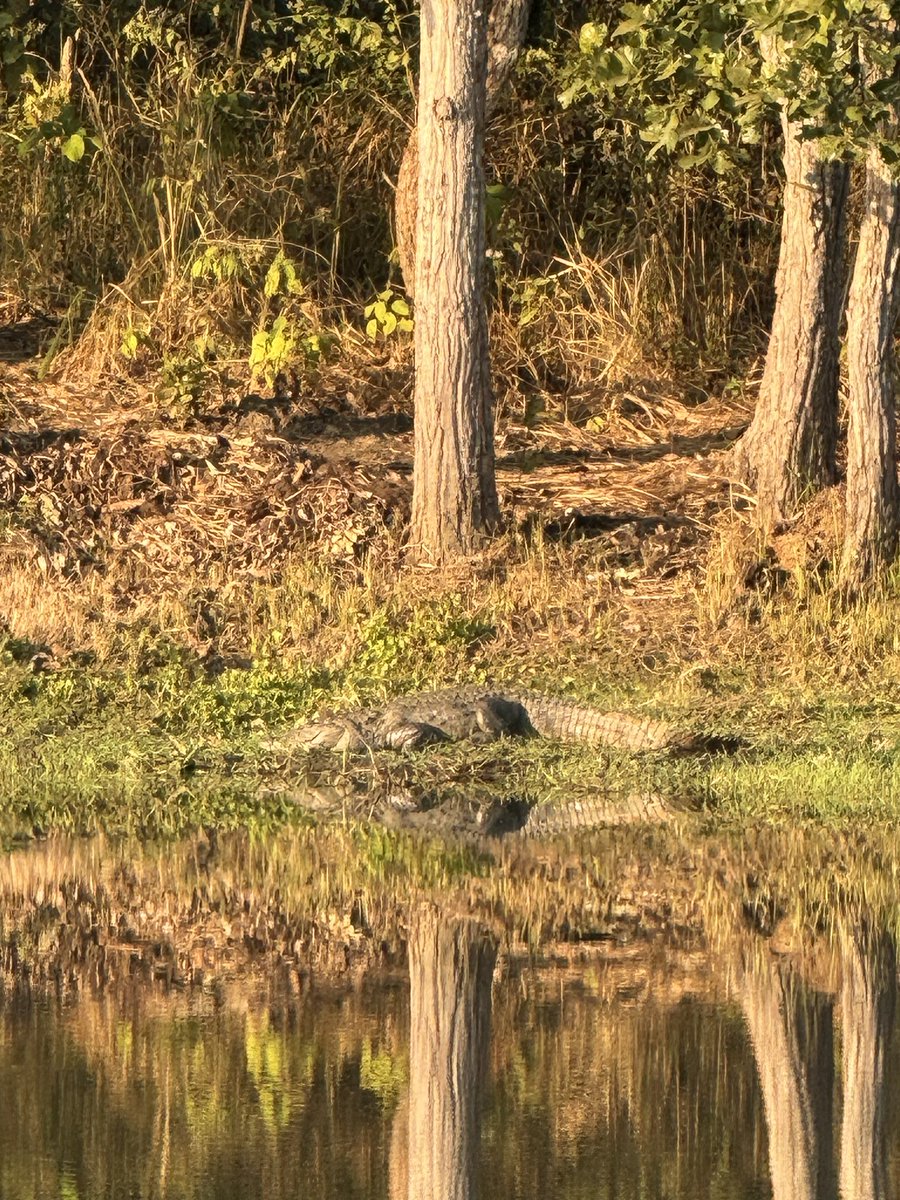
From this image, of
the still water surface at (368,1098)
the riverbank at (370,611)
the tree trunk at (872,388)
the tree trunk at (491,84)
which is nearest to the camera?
the still water surface at (368,1098)

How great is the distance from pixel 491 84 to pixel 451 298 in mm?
2982

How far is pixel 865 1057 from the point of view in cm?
586

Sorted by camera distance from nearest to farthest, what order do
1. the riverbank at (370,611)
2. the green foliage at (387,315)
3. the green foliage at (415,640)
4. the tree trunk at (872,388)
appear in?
the riverbank at (370,611), the green foliage at (415,640), the tree trunk at (872,388), the green foliage at (387,315)

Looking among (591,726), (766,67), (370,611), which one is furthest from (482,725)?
(766,67)

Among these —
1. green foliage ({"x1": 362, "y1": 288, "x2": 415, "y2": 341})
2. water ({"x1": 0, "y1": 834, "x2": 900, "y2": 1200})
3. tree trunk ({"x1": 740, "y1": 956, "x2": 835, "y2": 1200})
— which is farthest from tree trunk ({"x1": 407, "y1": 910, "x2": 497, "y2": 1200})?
green foliage ({"x1": 362, "y1": 288, "x2": 415, "y2": 341})

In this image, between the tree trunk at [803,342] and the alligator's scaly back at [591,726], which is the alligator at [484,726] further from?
the tree trunk at [803,342]

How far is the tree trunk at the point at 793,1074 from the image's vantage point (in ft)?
16.7

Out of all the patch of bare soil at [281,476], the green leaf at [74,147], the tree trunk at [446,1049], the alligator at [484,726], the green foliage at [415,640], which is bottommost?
the tree trunk at [446,1049]

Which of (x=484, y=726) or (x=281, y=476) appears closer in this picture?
(x=484, y=726)

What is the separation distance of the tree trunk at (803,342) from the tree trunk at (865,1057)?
6.26 metres

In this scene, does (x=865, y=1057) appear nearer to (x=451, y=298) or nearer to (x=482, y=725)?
(x=482, y=725)

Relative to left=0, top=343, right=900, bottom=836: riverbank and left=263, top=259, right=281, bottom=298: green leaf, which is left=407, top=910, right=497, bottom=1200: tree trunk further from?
left=263, top=259, right=281, bottom=298: green leaf

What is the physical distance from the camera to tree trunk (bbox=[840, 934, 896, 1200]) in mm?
5113

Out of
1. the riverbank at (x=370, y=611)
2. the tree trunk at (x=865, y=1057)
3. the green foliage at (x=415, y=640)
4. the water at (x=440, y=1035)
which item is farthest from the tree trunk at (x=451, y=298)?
the tree trunk at (x=865, y=1057)
